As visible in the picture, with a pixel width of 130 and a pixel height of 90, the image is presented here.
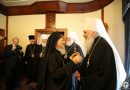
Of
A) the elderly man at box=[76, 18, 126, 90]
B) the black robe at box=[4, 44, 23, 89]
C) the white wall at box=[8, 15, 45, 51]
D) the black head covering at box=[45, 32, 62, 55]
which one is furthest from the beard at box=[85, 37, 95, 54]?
the white wall at box=[8, 15, 45, 51]

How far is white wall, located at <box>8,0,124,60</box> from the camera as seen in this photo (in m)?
5.81

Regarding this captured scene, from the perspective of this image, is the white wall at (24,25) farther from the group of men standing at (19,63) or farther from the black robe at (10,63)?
the black robe at (10,63)

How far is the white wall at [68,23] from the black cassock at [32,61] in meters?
0.93

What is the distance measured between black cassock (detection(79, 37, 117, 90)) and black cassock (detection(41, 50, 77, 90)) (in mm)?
206

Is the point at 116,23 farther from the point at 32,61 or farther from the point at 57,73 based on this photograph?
the point at 57,73

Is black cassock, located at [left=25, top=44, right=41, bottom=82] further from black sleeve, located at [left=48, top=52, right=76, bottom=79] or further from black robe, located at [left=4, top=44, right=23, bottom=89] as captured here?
black sleeve, located at [left=48, top=52, right=76, bottom=79]

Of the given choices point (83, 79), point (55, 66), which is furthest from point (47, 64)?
point (83, 79)

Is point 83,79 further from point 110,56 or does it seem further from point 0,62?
point 0,62

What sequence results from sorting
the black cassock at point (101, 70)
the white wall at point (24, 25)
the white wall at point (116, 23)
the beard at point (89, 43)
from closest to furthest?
the black cassock at point (101, 70)
the beard at point (89, 43)
the white wall at point (116, 23)
the white wall at point (24, 25)

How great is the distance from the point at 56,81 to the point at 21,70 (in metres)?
4.22

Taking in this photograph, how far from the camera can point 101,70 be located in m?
2.59

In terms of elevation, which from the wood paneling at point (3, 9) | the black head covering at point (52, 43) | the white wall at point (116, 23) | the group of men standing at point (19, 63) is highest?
the wood paneling at point (3, 9)

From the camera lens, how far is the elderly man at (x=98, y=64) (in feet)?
8.37

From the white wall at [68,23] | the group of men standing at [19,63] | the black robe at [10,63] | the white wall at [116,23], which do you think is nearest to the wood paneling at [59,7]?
the white wall at [68,23]
